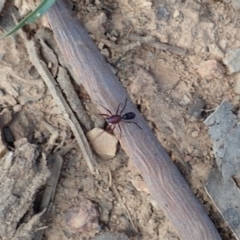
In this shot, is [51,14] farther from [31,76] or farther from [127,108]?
[127,108]

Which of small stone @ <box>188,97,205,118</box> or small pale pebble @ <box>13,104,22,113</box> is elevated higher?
small pale pebble @ <box>13,104,22,113</box>

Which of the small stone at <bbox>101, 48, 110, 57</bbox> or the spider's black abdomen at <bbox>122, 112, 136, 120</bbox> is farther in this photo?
the small stone at <bbox>101, 48, 110, 57</bbox>

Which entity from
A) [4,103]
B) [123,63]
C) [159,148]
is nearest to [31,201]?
[4,103]

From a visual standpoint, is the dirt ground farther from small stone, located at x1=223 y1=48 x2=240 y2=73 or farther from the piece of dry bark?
the piece of dry bark

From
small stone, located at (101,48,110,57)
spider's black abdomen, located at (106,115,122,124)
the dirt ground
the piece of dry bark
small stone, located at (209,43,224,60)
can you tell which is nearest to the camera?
the piece of dry bark

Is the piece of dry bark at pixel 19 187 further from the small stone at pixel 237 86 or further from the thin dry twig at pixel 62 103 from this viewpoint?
the small stone at pixel 237 86

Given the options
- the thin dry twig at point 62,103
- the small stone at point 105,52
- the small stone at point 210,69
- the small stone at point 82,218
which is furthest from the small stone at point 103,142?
the small stone at point 210,69

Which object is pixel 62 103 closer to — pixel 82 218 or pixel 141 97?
pixel 141 97

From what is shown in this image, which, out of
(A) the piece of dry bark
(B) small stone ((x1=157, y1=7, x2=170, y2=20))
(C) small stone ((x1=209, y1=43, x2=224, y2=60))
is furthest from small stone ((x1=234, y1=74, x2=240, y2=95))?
(A) the piece of dry bark
